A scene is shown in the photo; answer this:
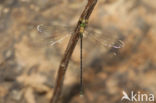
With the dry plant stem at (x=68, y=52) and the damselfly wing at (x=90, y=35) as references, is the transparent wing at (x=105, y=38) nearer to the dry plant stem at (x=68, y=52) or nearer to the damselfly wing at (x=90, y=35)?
the damselfly wing at (x=90, y=35)

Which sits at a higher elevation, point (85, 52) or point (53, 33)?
point (53, 33)

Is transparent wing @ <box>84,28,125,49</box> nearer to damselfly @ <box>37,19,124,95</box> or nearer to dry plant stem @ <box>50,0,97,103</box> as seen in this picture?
damselfly @ <box>37,19,124,95</box>

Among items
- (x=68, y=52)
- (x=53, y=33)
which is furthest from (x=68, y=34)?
(x=68, y=52)

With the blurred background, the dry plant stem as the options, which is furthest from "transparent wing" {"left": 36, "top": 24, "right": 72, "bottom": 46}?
the dry plant stem

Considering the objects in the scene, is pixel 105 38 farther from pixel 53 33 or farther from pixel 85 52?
pixel 53 33

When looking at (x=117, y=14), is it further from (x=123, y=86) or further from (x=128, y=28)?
(x=123, y=86)

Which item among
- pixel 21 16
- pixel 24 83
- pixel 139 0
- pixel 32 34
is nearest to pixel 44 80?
pixel 24 83
